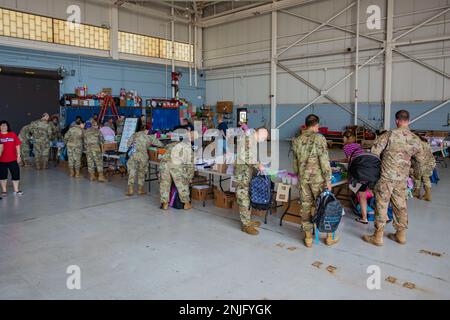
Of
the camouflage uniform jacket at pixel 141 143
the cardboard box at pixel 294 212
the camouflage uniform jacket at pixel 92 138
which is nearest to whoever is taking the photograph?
the cardboard box at pixel 294 212

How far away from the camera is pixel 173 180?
629cm

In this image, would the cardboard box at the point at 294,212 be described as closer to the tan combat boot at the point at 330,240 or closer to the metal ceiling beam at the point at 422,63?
the tan combat boot at the point at 330,240

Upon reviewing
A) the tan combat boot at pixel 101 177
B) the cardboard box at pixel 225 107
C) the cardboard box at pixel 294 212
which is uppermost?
the cardboard box at pixel 225 107

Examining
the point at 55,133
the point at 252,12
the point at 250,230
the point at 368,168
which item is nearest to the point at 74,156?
the point at 55,133

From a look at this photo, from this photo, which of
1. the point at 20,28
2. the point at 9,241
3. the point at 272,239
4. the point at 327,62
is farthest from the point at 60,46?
the point at 272,239

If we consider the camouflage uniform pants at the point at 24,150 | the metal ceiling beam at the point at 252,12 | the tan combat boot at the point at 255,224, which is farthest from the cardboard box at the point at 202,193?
the metal ceiling beam at the point at 252,12

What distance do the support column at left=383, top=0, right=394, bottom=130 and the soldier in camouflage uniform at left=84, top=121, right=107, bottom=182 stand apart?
10926 millimetres

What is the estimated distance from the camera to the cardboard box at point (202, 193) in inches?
269

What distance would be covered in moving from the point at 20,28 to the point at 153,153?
32.8ft

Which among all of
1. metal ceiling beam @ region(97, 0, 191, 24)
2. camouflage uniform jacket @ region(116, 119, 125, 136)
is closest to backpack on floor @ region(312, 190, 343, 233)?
camouflage uniform jacket @ region(116, 119, 125, 136)

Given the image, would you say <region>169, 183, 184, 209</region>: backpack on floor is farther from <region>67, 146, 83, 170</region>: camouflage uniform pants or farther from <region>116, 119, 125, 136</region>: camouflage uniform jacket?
<region>116, 119, 125, 136</region>: camouflage uniform jacket

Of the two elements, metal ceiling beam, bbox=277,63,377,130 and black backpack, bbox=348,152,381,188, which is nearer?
black backpack, bbox=348,152,381,188

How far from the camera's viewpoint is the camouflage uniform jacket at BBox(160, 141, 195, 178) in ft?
20.2

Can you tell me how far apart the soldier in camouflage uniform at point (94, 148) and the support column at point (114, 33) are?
892 centimetres
